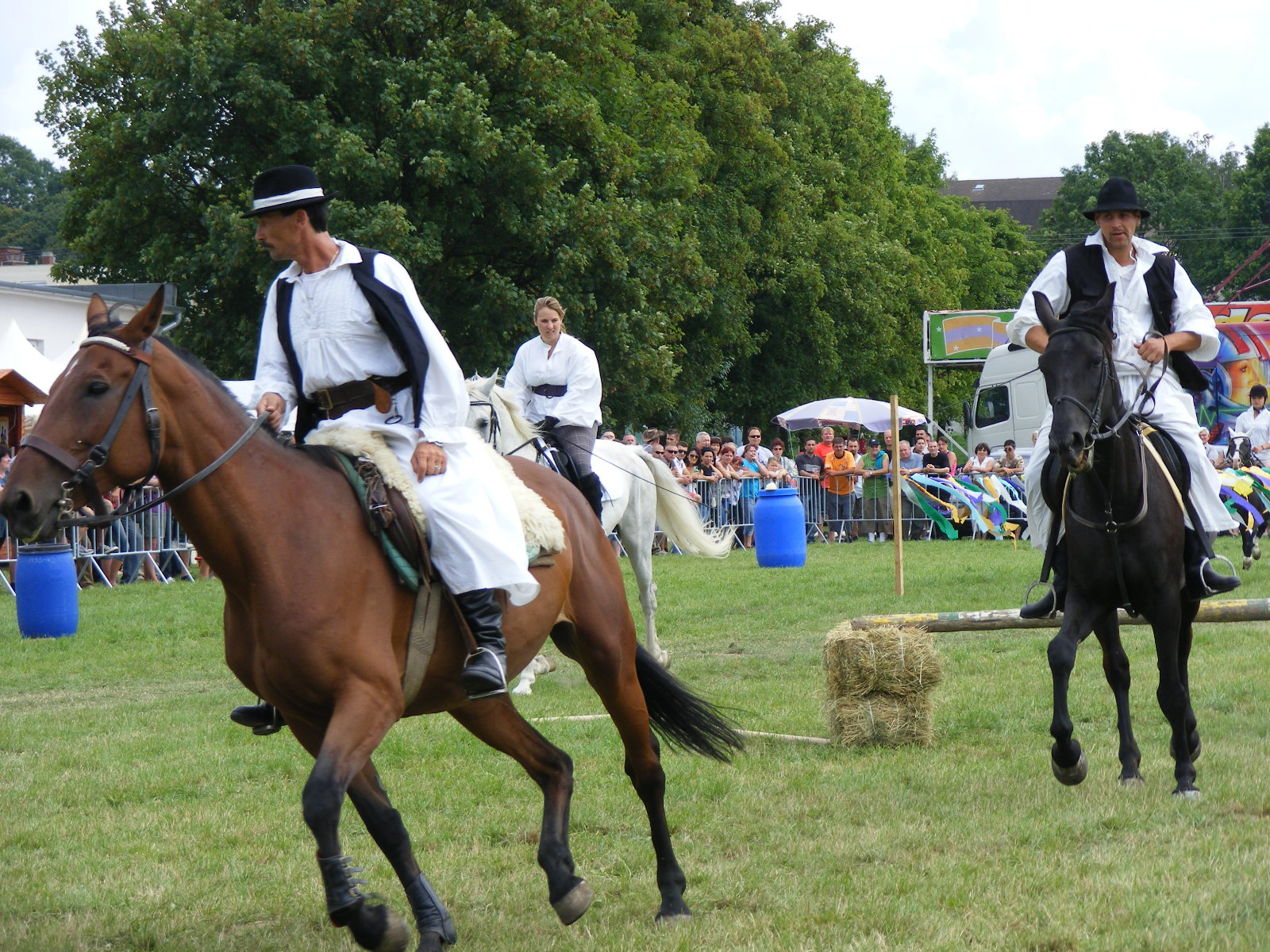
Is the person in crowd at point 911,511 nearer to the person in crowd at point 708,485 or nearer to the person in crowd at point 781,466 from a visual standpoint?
the person in crowd at point 781,466

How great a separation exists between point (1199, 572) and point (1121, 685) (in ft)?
2.44

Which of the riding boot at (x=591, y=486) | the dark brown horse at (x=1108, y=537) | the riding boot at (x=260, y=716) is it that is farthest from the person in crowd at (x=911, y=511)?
the riding boot at (x=260, y=716)

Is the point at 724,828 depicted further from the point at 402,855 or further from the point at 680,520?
the point at 680,520

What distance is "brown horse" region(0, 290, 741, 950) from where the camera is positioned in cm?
438

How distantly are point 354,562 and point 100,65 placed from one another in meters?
26.8

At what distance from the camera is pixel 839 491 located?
2692 cm

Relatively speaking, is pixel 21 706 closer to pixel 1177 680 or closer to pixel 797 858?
pixel 797 858

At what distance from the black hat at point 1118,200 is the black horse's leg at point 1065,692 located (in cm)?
203

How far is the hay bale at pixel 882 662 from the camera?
329 inches

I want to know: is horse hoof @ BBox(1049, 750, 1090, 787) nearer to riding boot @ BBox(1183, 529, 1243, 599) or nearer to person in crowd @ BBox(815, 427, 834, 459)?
riding boot @ BBox(1183, 529, 1243, 599)

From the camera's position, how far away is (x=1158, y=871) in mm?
5602

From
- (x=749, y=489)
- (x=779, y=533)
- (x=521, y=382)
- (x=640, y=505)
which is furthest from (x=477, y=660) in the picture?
(x=749, y=489)

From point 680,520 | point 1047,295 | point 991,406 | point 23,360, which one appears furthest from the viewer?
point 991,406

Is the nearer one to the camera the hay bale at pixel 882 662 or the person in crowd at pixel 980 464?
the hay bale at pixel 882 662
